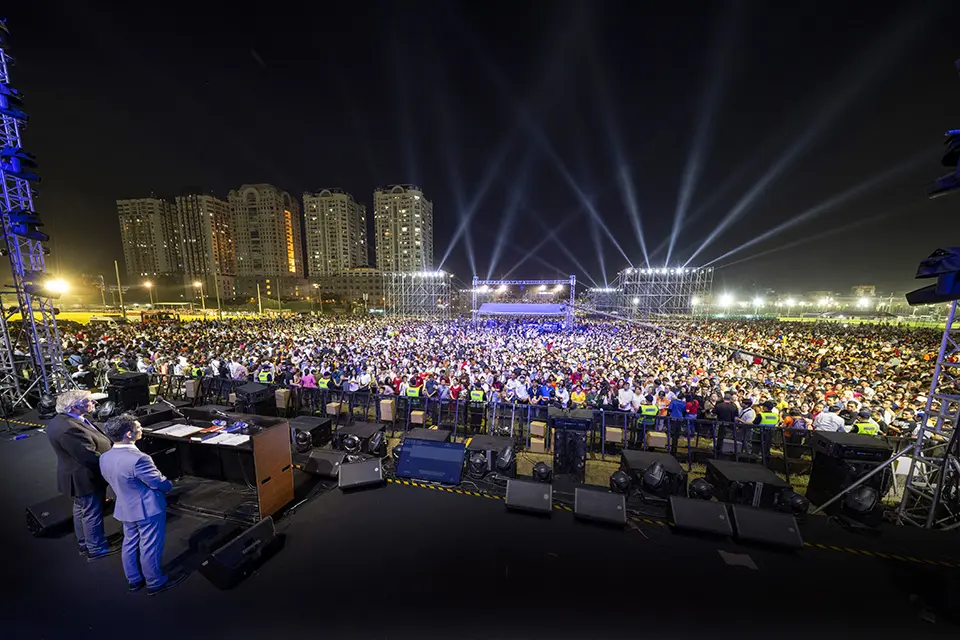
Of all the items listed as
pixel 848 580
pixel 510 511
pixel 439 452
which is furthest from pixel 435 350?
pixel 848 580

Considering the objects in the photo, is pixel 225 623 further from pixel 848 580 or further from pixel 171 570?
pixel 848 580

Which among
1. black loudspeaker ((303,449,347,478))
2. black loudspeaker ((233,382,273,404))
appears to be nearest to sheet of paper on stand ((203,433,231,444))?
black loudspeaker ((303,449,347,478))

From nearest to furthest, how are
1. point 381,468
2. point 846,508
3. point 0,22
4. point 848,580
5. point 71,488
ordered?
point 71,488 → point 848,580 → point 846,508 → point 381,468 → point 0,22

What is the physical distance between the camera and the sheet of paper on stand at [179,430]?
5.25 meters

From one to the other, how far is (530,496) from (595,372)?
30.2 ft

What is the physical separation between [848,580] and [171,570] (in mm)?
8794

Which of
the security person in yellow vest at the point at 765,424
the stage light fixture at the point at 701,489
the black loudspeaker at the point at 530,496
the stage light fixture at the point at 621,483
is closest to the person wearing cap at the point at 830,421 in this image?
the security person in yellow vest at the point at 765,424

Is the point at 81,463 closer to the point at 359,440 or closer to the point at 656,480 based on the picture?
the point at 359,440

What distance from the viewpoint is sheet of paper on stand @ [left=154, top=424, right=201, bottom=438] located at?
207 inches

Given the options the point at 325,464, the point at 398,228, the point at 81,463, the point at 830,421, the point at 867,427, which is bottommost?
the point at 325,464

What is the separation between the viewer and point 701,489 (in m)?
6.01

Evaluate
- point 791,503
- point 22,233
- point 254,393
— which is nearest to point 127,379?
point 254,393

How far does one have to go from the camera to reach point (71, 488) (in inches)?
160

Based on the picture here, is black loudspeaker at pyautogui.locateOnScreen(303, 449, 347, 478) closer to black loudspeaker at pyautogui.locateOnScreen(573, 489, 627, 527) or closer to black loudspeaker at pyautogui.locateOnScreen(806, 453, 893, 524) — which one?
black loudspeaker at pyautogui.locateOnScreen(573, 489, 627, 527)
